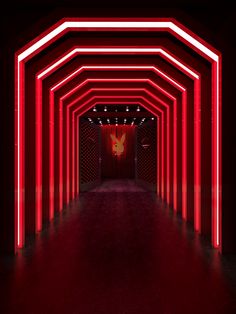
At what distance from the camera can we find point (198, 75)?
4.83 metres

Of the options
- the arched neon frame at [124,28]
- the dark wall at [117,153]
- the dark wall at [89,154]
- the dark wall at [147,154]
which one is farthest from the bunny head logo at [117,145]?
the arched neon frame at [124,28]

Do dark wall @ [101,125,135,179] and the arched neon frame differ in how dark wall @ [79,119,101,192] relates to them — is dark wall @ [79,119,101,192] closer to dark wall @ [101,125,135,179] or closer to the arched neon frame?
dark wall @ [101,125,135,179]

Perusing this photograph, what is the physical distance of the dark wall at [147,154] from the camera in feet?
39.0

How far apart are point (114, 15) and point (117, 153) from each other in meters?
16.1

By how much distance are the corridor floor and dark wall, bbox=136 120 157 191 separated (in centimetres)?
654

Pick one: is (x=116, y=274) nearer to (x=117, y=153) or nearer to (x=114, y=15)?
(x=114, y=15)

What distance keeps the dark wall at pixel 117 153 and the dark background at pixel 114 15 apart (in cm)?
1578

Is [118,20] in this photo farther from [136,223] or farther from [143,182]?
[143,182]

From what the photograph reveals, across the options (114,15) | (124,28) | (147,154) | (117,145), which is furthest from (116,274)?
(117,145)

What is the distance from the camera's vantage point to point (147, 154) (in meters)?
12.6

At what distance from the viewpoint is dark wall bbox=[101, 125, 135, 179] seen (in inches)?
778

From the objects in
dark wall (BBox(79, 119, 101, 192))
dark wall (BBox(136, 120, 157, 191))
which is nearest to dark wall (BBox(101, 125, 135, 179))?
dark wall (BBox(136, 120, 157, 191))
